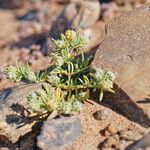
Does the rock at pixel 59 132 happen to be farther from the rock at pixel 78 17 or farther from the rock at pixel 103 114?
the rock at pixel 78 17

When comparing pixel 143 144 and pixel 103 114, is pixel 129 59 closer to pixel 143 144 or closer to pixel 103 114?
pixel 103 114

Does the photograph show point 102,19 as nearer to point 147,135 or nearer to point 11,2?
point 11,2

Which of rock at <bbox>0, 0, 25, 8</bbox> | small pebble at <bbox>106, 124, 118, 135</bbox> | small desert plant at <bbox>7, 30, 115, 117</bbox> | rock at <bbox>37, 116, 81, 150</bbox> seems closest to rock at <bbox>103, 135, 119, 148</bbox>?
small pebble at <bbox>106, 124, 118, 135</bbox>

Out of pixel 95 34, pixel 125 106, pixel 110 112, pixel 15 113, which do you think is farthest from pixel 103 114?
pixel 95 34

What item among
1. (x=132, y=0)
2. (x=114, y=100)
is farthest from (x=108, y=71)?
(x=132, y=0)

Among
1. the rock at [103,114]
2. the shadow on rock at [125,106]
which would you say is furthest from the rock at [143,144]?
the rock at [103,114]
